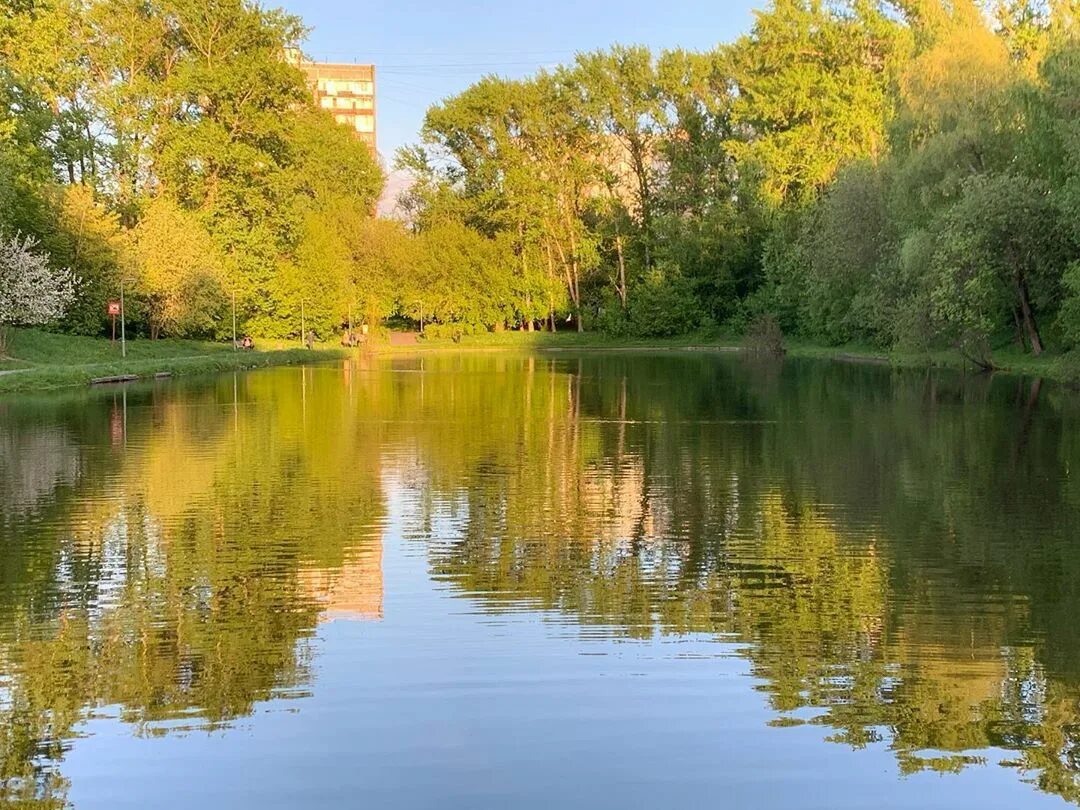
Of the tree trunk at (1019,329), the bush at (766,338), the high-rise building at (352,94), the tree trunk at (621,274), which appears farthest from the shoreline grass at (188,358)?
the high-rise building at (352,94)

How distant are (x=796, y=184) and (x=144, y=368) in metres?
44.9

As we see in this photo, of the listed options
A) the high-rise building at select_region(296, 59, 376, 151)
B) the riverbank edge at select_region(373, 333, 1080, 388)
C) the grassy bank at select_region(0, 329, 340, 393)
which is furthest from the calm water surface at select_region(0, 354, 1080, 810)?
the high-rise building at select_region(296, 59, 376, 151)

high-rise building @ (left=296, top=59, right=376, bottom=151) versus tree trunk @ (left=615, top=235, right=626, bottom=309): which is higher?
high-rise building @ (left=296, top=59, right=376, bottom=151)

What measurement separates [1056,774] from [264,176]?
64.7 metres

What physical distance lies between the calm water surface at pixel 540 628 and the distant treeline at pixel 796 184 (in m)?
18.8

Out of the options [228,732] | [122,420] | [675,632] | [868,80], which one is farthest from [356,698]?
[868,80]

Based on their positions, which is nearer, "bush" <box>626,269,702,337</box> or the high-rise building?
"bush" <box>626,269,702,337</box>

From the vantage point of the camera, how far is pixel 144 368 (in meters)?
41.9

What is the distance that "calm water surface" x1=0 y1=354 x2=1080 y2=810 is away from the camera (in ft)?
19.2

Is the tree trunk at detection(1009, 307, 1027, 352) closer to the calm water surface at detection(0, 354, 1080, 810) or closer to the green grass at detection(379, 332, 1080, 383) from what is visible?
the green grass at detection(379, 332, 1080, 383)

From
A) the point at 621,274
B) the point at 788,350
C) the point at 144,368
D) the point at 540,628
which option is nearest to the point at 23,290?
the point at 144,368

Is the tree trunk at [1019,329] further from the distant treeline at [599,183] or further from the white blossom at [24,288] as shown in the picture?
the white blossom at [24,288]

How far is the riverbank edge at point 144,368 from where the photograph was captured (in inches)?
1364

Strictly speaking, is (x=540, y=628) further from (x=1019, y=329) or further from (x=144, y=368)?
(x=1019, y=329)
